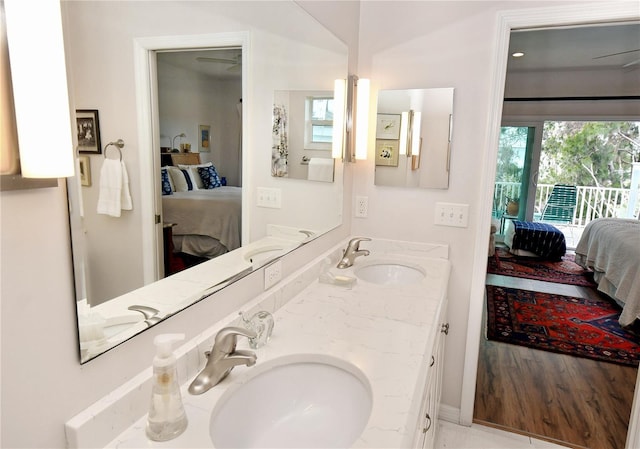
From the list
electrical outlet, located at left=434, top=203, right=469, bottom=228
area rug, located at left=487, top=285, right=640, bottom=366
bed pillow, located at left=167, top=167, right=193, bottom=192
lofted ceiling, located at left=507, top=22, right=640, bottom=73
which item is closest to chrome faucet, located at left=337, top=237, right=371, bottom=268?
electrical outlet, located at left=434, top=203, right=469, bottom=228

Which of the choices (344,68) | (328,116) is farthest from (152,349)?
(344,68)

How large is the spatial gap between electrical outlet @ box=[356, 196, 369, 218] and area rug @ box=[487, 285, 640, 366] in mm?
1861

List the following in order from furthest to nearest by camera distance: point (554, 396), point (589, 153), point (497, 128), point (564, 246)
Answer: point (589, 153)
point (564, 246)
point (554, 396)
point (497, 128)

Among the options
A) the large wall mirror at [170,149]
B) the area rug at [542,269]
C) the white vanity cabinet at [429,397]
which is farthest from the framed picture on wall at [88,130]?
the area rug at [542,269]

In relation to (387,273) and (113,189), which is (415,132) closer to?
(387,273)

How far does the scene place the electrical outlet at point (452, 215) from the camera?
214cm

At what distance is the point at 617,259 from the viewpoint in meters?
4.00

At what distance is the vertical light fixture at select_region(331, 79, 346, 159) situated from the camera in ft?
6.57

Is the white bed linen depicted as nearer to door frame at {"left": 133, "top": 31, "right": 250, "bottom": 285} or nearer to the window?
door frame at {"left": 133, "top": 31, "right": 250, "bottom": 285}

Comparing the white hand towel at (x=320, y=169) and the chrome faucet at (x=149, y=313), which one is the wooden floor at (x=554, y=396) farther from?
the chrome faucet at (x=149, y=313)

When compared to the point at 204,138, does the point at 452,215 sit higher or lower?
lower

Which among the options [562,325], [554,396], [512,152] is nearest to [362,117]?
[554,396]

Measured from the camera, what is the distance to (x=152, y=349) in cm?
89

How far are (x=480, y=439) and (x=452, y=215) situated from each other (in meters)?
1.26
